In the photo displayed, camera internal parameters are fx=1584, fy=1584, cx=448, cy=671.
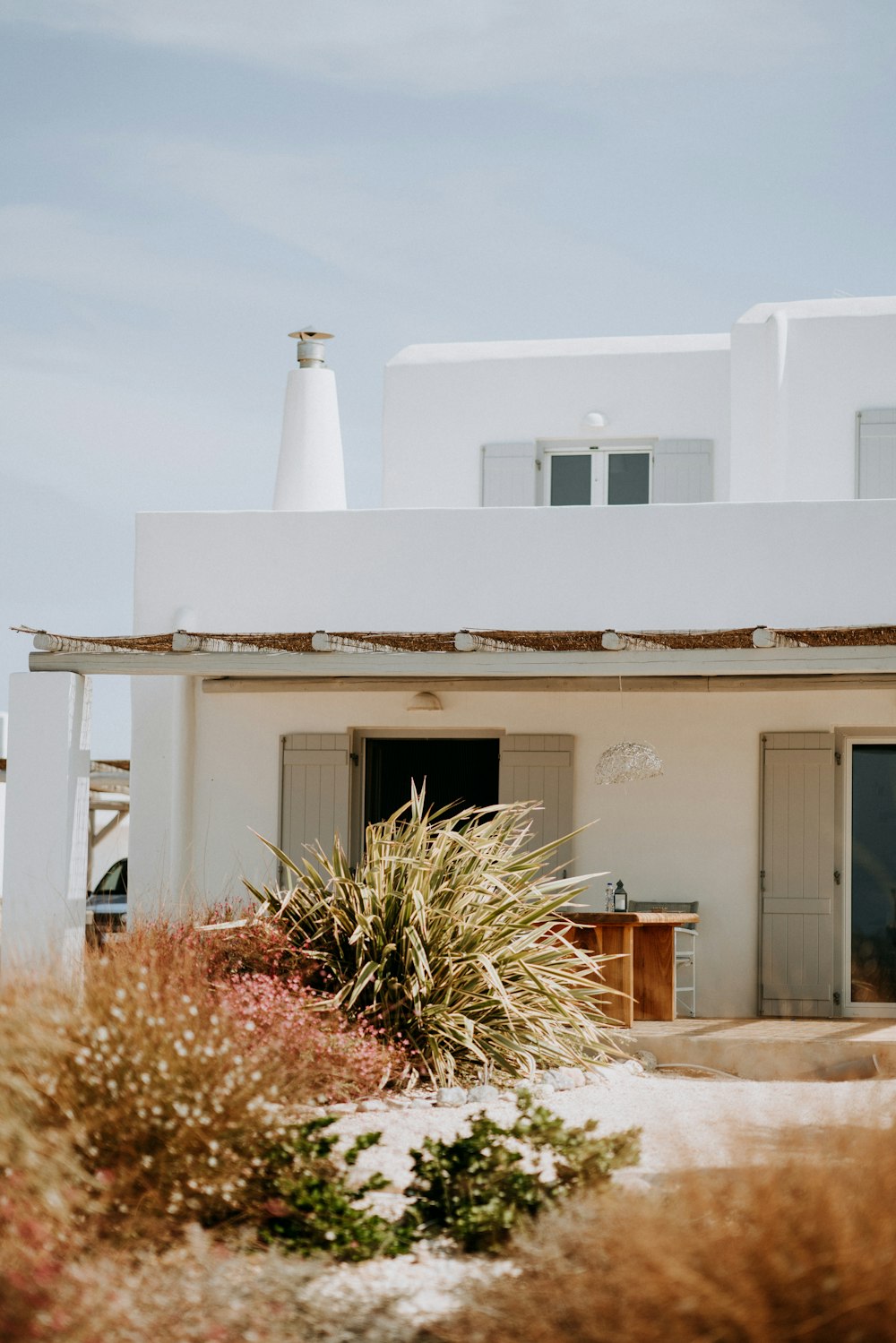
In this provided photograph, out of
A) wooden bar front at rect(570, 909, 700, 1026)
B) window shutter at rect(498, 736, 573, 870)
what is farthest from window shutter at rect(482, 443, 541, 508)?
wooden bar front at rect(570, 909, 700, 1026)

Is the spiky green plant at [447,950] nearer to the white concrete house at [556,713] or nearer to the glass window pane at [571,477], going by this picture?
the white concrete house at [556,713]

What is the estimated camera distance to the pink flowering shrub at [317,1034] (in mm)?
6289

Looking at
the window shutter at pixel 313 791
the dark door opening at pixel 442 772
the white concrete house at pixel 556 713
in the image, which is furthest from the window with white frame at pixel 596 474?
the window shutter at pixel 313 791

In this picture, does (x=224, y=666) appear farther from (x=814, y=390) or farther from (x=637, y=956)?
(x=814, y=390)

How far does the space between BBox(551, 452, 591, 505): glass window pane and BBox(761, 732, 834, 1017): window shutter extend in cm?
418

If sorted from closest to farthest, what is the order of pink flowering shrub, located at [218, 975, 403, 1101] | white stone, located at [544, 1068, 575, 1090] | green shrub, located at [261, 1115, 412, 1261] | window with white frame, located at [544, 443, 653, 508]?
1. green shrub, located at [261, 1115, 412, 1261]
2. pink flowering shrub, located at [218, 975, 403, 1101]
3. white stone, located at [544, 1068, 575, 1090]
4. window with white frame, located at [544, 443, 653, 508]

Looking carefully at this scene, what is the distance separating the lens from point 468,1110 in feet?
21.4

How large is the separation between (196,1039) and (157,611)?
263 inches

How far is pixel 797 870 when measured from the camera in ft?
33.9

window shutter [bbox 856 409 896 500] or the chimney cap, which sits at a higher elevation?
the chimney cap

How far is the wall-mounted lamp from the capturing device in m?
10.7

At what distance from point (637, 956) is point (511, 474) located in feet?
18.2

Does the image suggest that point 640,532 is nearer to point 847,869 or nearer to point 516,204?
point 847,869

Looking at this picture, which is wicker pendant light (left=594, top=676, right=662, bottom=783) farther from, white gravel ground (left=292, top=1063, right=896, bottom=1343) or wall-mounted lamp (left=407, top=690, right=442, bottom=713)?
white gravel ground (left=292, top=1063, right=896, bottom=1343)
